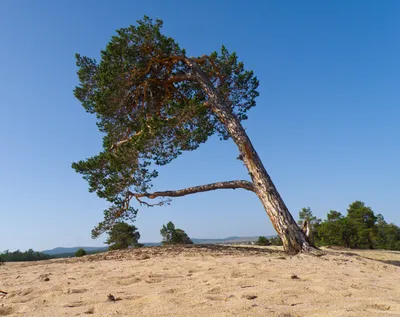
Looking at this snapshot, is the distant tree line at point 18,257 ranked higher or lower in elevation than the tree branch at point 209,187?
lower

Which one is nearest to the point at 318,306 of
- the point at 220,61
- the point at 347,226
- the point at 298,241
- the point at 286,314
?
the point at 286,314

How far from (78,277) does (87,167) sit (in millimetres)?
6672

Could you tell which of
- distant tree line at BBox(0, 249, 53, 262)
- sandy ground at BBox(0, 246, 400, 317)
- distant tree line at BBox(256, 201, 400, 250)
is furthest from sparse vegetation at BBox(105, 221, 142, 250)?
sandy ground at BBox(0, 246, 400, 317)

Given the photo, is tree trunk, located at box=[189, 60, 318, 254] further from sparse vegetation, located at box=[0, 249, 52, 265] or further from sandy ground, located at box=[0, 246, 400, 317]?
sparse vegetation, located at box=[0, 249, 52, 265]

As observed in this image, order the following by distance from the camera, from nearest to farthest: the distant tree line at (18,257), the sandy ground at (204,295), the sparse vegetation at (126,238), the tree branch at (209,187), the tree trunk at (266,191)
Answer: the sandy ground at (204,295) < the tree trunk at (266,191) < the tree branch at (209,187) < the distant tree line at (18,257) < the sparse vegetation at (126,238)

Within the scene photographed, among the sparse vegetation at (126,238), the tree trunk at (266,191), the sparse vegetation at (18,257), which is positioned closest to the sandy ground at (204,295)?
the tree trunk at (266,191)

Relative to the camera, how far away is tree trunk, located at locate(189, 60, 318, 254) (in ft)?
26.5

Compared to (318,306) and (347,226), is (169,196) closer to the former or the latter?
(318,306)

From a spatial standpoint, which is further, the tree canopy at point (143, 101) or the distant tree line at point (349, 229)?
the distant tree line at point (349, 229)

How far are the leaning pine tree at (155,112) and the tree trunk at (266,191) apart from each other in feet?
0.09

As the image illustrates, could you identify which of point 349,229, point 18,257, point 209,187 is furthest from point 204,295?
point 349,229

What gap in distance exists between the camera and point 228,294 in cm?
290

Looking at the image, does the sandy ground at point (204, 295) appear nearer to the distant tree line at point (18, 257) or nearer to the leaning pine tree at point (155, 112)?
the leaning pine tree at point (155, 112)

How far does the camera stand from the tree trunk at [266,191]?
807cm
